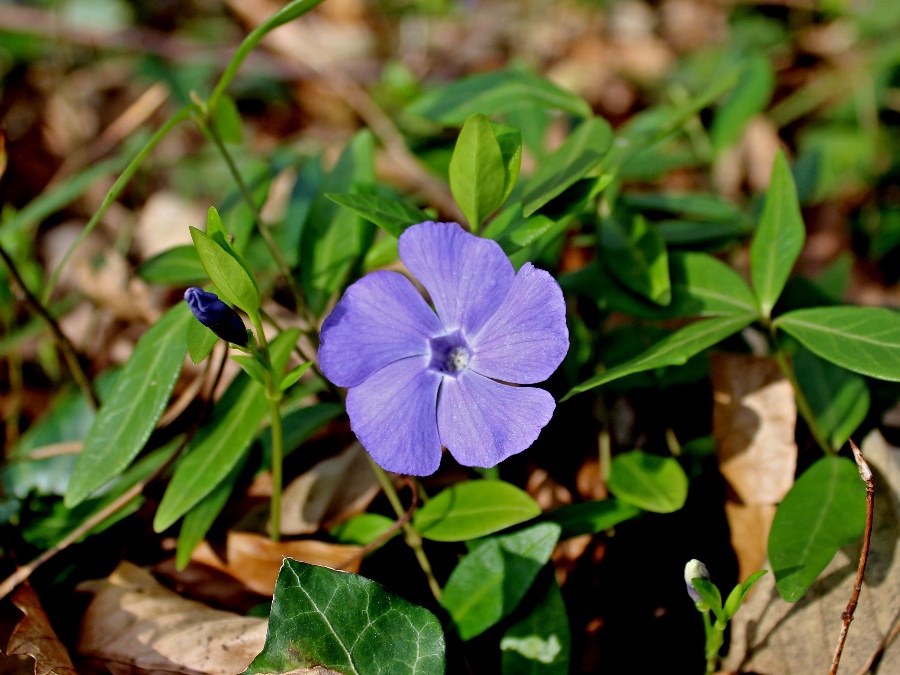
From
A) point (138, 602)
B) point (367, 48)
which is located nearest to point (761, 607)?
point (138, 602)

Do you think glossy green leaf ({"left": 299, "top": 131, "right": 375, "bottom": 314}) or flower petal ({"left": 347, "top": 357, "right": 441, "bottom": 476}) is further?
glossy green leaf ({"left": 299, "top": 131, "right": 375, "bottom": 314})

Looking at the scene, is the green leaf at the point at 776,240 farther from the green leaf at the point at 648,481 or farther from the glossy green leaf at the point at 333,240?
the glossy green leaf at the point at 333,240

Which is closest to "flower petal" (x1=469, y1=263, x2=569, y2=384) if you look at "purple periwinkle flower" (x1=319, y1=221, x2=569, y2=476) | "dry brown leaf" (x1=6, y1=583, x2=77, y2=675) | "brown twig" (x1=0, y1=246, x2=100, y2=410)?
"purple periwinkle flower" (x1=319, y1=221, x2=569, y2=476)

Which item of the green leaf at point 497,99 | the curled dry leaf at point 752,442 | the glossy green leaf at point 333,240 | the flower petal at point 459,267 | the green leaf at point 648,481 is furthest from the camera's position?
the green leaf at point 497,99

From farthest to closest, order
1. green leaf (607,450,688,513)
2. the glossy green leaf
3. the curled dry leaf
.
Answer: the glossy green leaf
the curled dry leaf
green leaf (607,450,688,513)

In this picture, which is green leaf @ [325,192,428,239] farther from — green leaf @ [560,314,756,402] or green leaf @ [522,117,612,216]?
green leaf @ [560,314,756,402]

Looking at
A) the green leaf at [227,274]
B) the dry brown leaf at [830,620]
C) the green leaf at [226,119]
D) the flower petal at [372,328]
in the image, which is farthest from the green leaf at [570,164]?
the dry brown leaf at [830,620]

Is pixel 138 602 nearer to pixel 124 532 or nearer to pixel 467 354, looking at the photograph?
pixel 124 532
